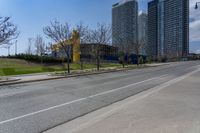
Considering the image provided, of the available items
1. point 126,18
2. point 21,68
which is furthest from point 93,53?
point 126,18

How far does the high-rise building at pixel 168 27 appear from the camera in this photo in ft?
303

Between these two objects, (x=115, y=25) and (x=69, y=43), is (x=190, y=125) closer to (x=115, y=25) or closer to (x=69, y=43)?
(x=69, y=43)

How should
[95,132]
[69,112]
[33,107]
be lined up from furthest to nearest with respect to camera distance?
[33,107], [69,112], [95,132]

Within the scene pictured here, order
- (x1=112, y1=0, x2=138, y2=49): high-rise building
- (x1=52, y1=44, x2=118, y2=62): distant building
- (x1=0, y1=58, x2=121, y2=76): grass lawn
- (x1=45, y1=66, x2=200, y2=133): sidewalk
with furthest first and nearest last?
1. (x1=112, y1=0, x2=138, y2=49): high-rise building
2. (x1=52, y1=44, x2=118, y2=62): distant building
3. (x1=0, y1=58, x2=121, y2=76): grass lawn
4. (x1=45, y1=66, x2=200, y2=133): sidewalk

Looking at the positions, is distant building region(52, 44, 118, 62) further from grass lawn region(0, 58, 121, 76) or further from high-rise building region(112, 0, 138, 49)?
high-rise building region(112, 0, 138, 49)

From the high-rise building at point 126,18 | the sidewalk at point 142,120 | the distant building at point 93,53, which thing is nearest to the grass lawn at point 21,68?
the distant building at point 93,53

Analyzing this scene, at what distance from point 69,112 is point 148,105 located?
292 centimetres

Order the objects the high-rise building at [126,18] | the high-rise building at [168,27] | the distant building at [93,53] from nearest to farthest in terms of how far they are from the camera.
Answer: the distant building at [93,53] → the high-rise building at [126,18] → the high-rise building at [168,27]

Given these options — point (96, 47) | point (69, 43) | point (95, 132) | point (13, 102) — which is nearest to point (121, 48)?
point (96, 47)

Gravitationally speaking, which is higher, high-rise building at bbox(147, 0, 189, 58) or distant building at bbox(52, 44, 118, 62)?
high-rise building at bbox(147, 0, 189, 58)

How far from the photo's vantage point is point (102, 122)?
849 cm

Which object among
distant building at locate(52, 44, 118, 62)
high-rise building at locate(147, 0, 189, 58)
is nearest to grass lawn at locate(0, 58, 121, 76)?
distant building at locate(52, 44, 118, 62)

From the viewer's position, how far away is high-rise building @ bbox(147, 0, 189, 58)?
92375 mm

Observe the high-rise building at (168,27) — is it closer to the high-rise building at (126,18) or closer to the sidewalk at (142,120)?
the high-rise building at (126,18)
